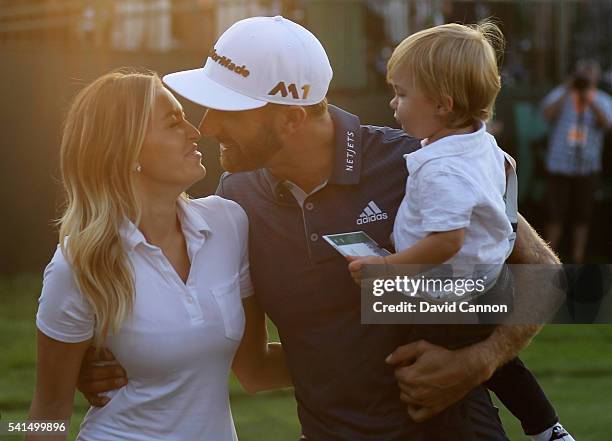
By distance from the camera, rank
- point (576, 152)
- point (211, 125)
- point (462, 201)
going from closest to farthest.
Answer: point (462, 201)
point (211, 125)
point (576, 152)

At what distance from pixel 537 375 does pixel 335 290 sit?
4.20 meters

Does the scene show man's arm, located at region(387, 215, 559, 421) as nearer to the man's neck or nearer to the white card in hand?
the white card in hand

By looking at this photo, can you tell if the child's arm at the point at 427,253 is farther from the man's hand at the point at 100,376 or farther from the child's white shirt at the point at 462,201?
the man's hand at the point at 100,376

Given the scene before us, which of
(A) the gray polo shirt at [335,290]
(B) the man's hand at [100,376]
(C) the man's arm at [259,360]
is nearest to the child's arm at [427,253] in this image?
(A) the gray polo shirt at [335,290]

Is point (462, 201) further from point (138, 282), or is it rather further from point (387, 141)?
point (138, 282)

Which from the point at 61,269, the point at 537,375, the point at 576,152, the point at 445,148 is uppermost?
the point at 445,148

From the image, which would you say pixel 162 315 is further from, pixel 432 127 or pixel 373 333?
pixel 432 127

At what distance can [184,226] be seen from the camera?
337cm

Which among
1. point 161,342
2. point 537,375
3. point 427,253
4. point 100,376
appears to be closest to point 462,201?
point 427,253

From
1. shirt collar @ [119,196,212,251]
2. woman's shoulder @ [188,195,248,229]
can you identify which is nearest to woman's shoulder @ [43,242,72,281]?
shirt collar @ [119,196,212,251]

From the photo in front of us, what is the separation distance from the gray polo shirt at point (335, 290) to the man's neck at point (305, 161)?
0.12 feet

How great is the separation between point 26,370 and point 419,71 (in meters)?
4.65

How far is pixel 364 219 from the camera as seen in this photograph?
3.33 metres

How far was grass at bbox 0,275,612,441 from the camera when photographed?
611 cm
